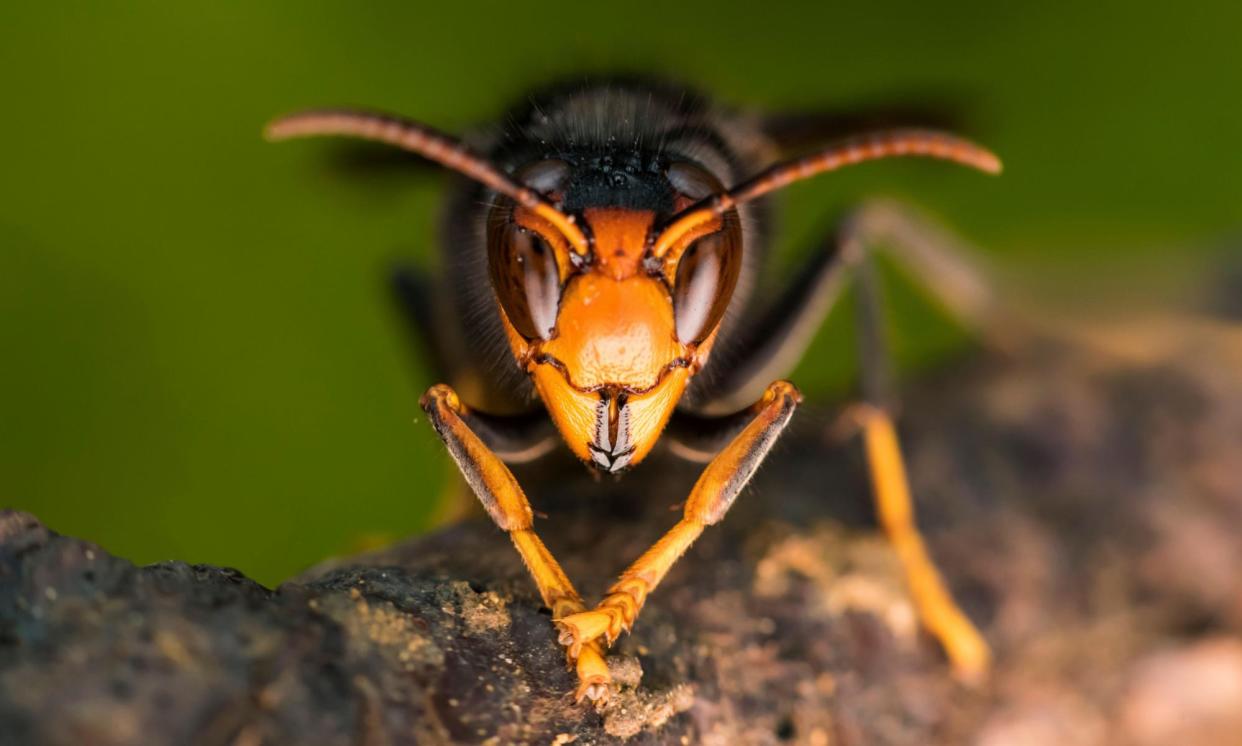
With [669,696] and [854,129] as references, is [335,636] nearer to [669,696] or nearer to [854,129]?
[669,696]

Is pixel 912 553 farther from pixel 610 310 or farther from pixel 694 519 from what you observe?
pixel 610 310

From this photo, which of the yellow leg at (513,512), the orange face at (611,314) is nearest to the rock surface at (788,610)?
the yellow leg at (513,512)

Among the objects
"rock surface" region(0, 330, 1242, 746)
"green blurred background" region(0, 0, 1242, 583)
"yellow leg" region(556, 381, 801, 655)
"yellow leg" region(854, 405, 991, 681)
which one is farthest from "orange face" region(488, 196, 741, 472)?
"green blurred background" region(0, 0, 1242, 583)

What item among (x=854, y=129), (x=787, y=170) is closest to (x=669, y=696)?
(x=787, y=170)

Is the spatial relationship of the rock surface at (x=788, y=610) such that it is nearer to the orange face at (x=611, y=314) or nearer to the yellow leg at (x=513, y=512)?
the yellow leg at (x=513, y=512)

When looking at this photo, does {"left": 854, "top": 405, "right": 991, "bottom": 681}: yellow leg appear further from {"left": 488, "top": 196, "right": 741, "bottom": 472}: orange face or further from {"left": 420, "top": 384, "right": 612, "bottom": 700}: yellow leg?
{"left": 420, "top": 384, "right": 612, "bottom": 700}: yellow leg
